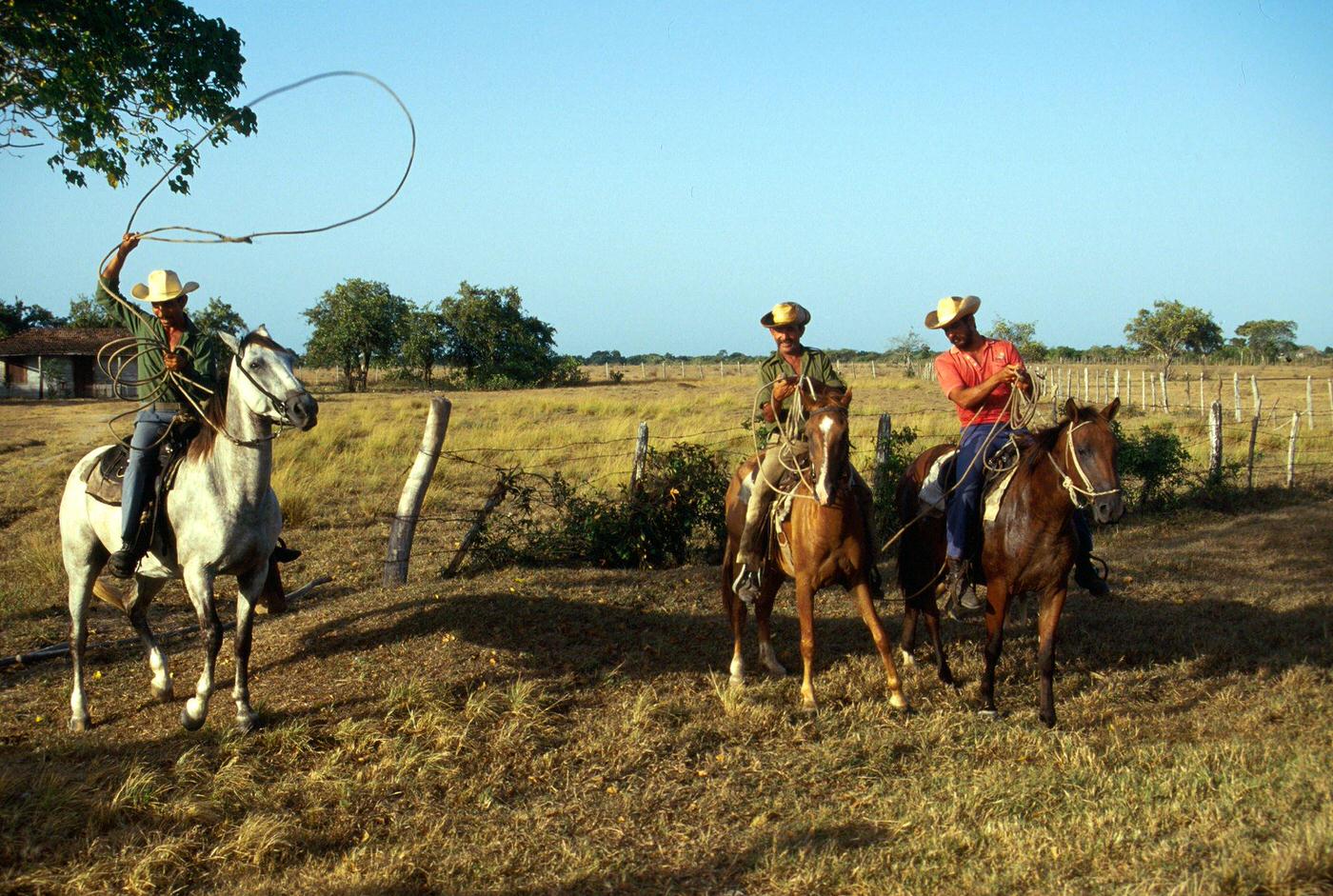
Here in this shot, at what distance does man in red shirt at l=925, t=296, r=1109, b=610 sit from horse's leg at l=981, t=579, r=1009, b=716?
23 cm

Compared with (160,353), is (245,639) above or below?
below

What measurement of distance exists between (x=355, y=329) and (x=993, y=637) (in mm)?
48634

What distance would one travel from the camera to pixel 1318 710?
6711 mm

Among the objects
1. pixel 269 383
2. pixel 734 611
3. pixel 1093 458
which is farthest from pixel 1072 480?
pixel 269 383

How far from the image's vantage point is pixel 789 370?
7.73 metres

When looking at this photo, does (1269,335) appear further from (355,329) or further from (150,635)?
(150,635)

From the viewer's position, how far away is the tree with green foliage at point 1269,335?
7531 centimetres

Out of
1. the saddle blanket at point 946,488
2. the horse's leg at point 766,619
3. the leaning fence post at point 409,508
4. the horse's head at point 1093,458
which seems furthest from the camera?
the leaning fence post at point 409,508

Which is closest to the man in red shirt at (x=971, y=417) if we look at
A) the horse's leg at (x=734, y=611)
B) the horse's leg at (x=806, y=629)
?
the horse's leg at (x=806, y=629)

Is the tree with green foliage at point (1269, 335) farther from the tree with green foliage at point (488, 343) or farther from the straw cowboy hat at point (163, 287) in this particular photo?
the straw cowboy hat at point (163, 287)

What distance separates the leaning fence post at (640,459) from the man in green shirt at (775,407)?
3.99 m

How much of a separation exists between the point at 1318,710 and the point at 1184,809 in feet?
8.23

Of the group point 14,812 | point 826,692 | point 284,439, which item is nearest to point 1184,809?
point 826,692

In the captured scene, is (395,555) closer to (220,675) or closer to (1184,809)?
(220,675)
